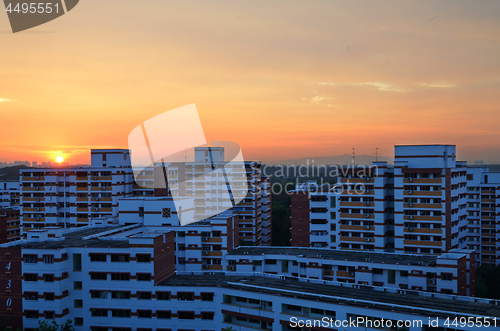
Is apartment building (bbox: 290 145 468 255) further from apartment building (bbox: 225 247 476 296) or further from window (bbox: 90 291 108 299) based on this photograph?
window (bbox: 90 291 108 299)

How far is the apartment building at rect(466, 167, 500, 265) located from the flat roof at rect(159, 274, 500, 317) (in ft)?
171

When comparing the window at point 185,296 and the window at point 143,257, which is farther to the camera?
the window at point 143,257

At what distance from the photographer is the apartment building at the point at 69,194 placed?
78.9 metres

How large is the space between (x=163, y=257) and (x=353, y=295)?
19.0 m

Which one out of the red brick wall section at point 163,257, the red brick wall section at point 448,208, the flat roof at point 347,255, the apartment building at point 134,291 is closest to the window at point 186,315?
the apartment building at point 134,291

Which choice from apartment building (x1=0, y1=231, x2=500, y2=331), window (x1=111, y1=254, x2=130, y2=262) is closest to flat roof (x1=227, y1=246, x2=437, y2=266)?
apartment building (x1=0, y1=231, x2=500, y2=331)

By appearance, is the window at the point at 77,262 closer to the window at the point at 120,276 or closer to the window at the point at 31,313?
the window at the point at 120,276

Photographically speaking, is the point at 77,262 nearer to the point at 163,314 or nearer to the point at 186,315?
the point at 163,314

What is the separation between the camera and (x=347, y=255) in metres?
56.2

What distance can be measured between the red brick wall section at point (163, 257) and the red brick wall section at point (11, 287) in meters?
12.9

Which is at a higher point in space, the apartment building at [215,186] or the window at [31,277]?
the apartment building at [215,186]

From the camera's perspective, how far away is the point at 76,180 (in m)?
79.8

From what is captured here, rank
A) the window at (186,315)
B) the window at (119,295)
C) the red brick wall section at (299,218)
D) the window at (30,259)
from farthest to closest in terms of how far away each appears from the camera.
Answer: the red brick wall section at (299,218)
the window at (119,295)
the window at (30,259)
the window at (186,315)

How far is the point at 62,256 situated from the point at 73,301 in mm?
4690
